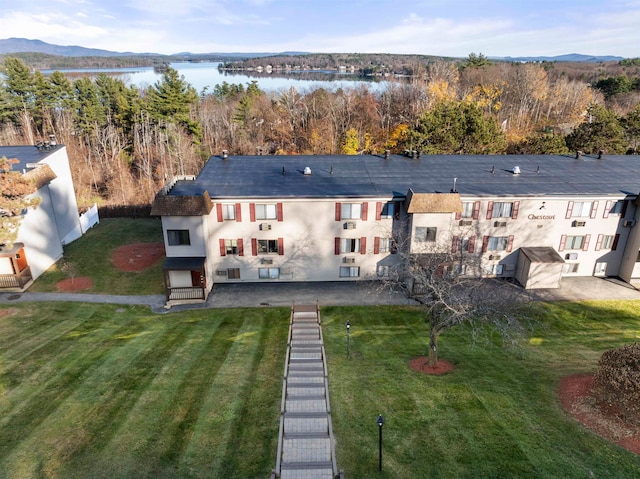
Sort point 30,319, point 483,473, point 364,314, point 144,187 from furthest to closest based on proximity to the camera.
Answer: point 144,187
point 364,314
point 30,319
point 483,473

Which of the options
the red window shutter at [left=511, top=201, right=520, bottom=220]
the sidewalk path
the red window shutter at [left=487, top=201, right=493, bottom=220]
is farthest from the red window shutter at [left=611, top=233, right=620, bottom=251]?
the red window shutter at [left=487, top=201, right=493, bottom=220]

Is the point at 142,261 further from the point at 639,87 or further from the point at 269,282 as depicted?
the point at 639,87

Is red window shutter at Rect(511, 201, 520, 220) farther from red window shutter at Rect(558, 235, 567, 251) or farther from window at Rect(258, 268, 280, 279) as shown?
window at Rect(258, 268, 280, 279)

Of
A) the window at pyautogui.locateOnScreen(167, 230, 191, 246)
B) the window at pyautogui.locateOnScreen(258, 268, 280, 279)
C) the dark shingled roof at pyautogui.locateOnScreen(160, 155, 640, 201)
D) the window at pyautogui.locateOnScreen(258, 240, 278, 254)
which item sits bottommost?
the window at pyautogui.locateOnScreen(258, 268, 280, 279)

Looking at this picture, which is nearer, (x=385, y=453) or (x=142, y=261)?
(x=385, y=453)

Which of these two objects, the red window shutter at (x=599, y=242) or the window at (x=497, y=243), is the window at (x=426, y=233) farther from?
the red window shutter at (x=599, y=242)

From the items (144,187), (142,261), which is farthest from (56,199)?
(144,187)
